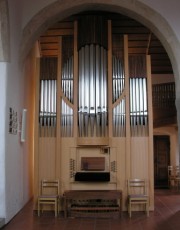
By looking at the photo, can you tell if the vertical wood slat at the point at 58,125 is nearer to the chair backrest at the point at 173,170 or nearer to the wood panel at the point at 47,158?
the wood panel at the point at 47,158

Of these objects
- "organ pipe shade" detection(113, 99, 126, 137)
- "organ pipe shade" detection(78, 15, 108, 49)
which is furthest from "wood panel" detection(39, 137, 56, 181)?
"organ pipe shade" detection(78, 15, 108, 49)

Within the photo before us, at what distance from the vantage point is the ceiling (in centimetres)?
916

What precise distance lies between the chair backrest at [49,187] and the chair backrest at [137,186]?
1645mm

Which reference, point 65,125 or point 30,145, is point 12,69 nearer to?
point 65,125

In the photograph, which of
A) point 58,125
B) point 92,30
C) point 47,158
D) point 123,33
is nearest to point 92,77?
point 92,30

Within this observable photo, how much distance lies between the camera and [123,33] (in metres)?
9.45

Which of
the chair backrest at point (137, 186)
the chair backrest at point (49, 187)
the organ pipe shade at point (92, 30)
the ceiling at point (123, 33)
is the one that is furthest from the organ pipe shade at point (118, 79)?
the chair backrest at point (49, 187)

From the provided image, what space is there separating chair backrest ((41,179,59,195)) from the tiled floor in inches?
21.1

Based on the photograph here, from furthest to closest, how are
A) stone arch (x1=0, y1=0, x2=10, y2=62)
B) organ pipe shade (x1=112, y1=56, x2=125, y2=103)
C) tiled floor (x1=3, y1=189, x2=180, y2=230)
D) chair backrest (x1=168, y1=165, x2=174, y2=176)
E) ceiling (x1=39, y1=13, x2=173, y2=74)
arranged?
1. chair backrest (x1=168, y1=165, x2=174, y2=176)
2. ceiling (x1=39, y1=13, x2=173, y2=74)
3. organ pipe shade (x1=112, y1=56, x2=125, y2=103)
4. tiled floor (x1=3, y1=189, x2=180, y2=230)
5. stone arch (x1=0, y1=0, x2=10, y2=62)

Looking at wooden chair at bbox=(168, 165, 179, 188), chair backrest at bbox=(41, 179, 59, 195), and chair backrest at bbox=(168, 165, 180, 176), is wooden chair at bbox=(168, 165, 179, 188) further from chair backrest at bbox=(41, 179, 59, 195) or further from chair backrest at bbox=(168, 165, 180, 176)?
chair backrest at bbox=(41, 179, 59, 195)

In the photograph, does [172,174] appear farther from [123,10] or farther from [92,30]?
[123,10]

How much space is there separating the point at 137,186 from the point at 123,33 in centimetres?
425

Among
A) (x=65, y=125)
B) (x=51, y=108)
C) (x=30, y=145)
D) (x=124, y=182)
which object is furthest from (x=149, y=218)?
(x=30, y=145)

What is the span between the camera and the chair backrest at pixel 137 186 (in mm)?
7633
